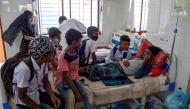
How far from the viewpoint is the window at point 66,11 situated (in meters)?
3.72

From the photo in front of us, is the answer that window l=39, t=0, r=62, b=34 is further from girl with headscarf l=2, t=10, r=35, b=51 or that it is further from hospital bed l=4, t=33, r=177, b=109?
hospital bed l=4, t=33, r=177, b=109

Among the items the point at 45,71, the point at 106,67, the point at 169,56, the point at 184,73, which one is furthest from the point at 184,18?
the point at 45,71

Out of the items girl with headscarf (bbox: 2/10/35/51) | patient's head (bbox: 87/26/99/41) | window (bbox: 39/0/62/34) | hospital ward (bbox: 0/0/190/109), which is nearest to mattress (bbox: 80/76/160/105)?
hospital ward (bbox: 0/0/190/109)

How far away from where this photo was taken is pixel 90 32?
2.21 m

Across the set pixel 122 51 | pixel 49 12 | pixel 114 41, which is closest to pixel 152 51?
pixel 122 51

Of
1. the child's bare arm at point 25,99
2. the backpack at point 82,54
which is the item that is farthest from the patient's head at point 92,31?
the child's bare arm at point 25,99

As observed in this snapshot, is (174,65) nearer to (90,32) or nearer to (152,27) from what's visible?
(152,27)

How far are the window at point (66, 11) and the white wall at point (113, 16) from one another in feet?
0.92

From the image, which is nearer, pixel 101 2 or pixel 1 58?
pixel 101 2

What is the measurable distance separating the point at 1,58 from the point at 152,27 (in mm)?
3801

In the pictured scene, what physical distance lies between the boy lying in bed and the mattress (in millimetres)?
83

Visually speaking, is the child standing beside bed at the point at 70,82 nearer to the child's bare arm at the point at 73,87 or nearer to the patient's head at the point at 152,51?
the child's bare arm at the point at 73,87

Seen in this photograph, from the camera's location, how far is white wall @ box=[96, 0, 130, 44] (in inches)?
148

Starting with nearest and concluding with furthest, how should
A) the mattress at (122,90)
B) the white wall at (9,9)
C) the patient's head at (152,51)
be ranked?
the mattress at (122,90), the patient's head at (152,51), the white wall at (9,9)
